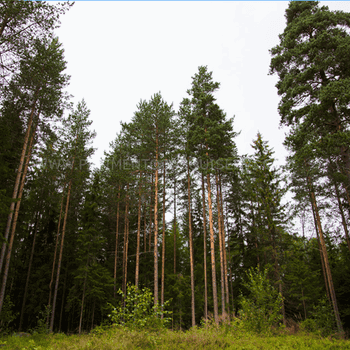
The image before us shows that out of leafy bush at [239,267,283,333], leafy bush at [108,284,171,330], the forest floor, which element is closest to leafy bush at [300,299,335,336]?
leafy bush at [239,267,283,333]

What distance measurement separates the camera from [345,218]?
618 inches

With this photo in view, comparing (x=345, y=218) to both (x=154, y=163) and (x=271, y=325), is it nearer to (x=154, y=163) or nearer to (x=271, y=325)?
(x=271, y=325)

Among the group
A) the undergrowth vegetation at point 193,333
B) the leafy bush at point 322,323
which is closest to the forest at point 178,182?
the leafy bush at point 322,323

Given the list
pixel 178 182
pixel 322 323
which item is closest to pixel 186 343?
pixel 322 323

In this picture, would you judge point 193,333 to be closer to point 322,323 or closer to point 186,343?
point 186,343

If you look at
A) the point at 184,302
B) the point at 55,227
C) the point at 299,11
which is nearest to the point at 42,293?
the point at 55,227

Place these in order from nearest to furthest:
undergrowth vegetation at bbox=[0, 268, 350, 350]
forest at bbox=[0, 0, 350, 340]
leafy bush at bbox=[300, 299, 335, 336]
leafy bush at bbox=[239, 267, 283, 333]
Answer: undergrowth vegetation at bbox=[0, 268, 350, 350] → leafy bush at bbox=[239, 267, 283, 333] → leafy bush at bbox=[300, 299, 335, 336] → forest at bbox=[0, 0, 350, 340]

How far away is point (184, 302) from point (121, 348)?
58.7 ft

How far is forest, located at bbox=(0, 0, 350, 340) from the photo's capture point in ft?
32.3

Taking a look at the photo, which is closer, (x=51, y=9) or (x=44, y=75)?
(x=51, y=9)

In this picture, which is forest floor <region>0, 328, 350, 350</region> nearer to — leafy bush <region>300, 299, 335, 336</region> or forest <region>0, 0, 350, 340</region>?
forest <region>0, 0, 350, 340</region>

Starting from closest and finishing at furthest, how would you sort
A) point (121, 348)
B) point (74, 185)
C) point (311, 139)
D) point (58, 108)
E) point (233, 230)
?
1. point (121, 348)
2. point (311, 139)
3. point (58, 108)
4. point (74, 185)
5. point (233, 230)

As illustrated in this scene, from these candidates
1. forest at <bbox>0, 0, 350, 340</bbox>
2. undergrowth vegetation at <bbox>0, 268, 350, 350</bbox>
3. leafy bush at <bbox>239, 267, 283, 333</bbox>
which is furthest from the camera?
forest at <bbox>0, 0, 350, 340</bbox>

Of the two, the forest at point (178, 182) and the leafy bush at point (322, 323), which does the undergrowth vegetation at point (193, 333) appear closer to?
the leafy bush at point (322, 323)
